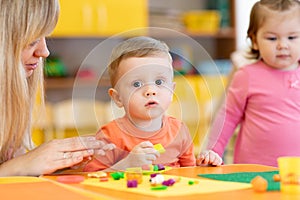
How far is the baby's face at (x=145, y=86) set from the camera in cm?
144

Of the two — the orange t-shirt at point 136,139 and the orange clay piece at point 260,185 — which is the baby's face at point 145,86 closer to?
the orange t-shirt at point 136,139

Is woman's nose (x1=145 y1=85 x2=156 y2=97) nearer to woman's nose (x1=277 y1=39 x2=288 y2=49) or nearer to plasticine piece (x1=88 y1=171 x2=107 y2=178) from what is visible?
plasticine piece (x1=88 y1=171 x2=107 y2=178)

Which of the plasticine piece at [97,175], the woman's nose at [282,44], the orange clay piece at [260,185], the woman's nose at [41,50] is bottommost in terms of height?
the plasticine piece at [97,175]

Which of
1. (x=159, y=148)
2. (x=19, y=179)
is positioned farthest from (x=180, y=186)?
(x=19, y=179)

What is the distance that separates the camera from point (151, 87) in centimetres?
143

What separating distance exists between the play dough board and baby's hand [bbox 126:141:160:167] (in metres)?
0.13

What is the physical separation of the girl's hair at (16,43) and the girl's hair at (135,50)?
20 cm

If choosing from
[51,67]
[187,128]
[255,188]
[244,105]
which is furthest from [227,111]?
[51,67]

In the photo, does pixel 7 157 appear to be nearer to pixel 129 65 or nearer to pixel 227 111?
pixel 129 65

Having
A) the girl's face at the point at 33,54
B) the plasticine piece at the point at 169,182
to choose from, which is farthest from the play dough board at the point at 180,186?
the girl's face at the point at 33,54

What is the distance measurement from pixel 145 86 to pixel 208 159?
0.26 meters

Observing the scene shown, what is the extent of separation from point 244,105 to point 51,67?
9.38 ft

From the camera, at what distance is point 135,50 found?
147 cm

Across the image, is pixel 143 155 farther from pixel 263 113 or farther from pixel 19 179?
pixel 263 113
